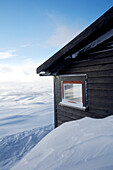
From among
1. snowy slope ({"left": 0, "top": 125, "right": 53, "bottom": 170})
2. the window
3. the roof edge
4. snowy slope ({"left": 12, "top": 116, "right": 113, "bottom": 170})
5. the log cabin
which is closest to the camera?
snowy slope ({"left": 12, "top": 116, "right": 113, "bottom": 170})

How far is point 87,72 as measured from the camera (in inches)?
154

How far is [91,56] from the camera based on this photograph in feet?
12.3

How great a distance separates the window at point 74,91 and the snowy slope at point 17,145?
344 cm

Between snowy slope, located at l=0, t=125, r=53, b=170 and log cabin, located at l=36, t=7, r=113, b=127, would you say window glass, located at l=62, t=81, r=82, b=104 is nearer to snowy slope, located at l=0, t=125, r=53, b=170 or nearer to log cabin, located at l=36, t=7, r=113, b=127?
log cabin, located at l=36, t=7, r=113, b=127

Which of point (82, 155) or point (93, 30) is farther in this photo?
point (93, 30)

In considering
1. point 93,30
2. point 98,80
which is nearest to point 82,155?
point 98,80

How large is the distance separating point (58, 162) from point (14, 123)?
29.5 feet

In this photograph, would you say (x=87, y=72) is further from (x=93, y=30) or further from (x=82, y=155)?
(x=82, y=155)

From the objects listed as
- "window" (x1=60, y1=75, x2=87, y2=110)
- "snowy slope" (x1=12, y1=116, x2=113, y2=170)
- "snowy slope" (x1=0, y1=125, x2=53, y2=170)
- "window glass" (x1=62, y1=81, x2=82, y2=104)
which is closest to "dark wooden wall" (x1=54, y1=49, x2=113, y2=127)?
"window" (x1=60, y1=75, x2=87, y2=110)

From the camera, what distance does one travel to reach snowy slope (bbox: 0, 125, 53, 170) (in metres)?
5.13

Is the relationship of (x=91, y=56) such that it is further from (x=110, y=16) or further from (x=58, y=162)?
(x=58, y=162)

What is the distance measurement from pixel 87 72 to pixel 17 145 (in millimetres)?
5705

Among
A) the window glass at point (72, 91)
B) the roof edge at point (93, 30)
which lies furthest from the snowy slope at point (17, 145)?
the roof edge at point (93, 30)

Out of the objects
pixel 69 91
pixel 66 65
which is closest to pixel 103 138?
pixel 69 91
